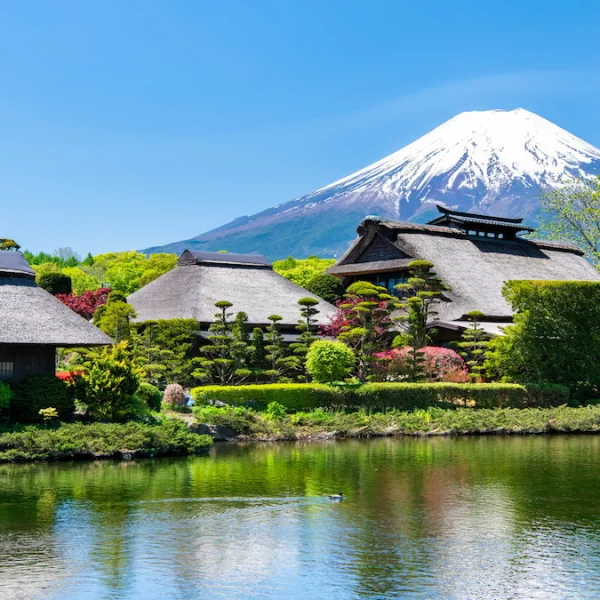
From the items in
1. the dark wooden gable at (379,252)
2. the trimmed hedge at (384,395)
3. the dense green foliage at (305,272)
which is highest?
the dense green foliage at (305,272)

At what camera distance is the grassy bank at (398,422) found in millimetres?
30609

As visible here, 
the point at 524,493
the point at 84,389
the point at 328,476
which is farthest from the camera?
the point at 84,389

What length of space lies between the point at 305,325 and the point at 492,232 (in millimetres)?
21124

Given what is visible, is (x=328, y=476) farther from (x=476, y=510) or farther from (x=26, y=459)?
(x=26, y=459)

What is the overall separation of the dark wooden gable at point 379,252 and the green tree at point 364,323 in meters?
12.3

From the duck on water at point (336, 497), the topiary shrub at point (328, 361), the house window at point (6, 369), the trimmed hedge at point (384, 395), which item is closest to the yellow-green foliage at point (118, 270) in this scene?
the topiary shrub at point (328, 361)

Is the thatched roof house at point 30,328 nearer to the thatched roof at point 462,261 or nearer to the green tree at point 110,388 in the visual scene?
the green tree at point 110,388

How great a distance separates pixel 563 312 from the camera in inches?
1569

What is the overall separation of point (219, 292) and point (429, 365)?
1120 centimetres

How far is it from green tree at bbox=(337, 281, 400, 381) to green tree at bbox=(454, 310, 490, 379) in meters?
3.96

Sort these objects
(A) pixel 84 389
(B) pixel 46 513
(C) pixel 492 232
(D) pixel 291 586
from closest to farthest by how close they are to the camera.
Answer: (D) pixel 291 586
(B) pixel 46 513
(A) pixel 84 389
(C) pixel 492 232

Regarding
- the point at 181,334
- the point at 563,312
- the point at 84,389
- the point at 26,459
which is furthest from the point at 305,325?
the point at 26,459

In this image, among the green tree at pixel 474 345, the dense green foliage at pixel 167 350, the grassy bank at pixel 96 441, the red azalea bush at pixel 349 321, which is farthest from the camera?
the green tree at pixel 474 345

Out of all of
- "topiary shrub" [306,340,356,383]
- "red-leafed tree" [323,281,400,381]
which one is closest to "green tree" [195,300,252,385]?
"topiary shrub" [306,340,356,383]
